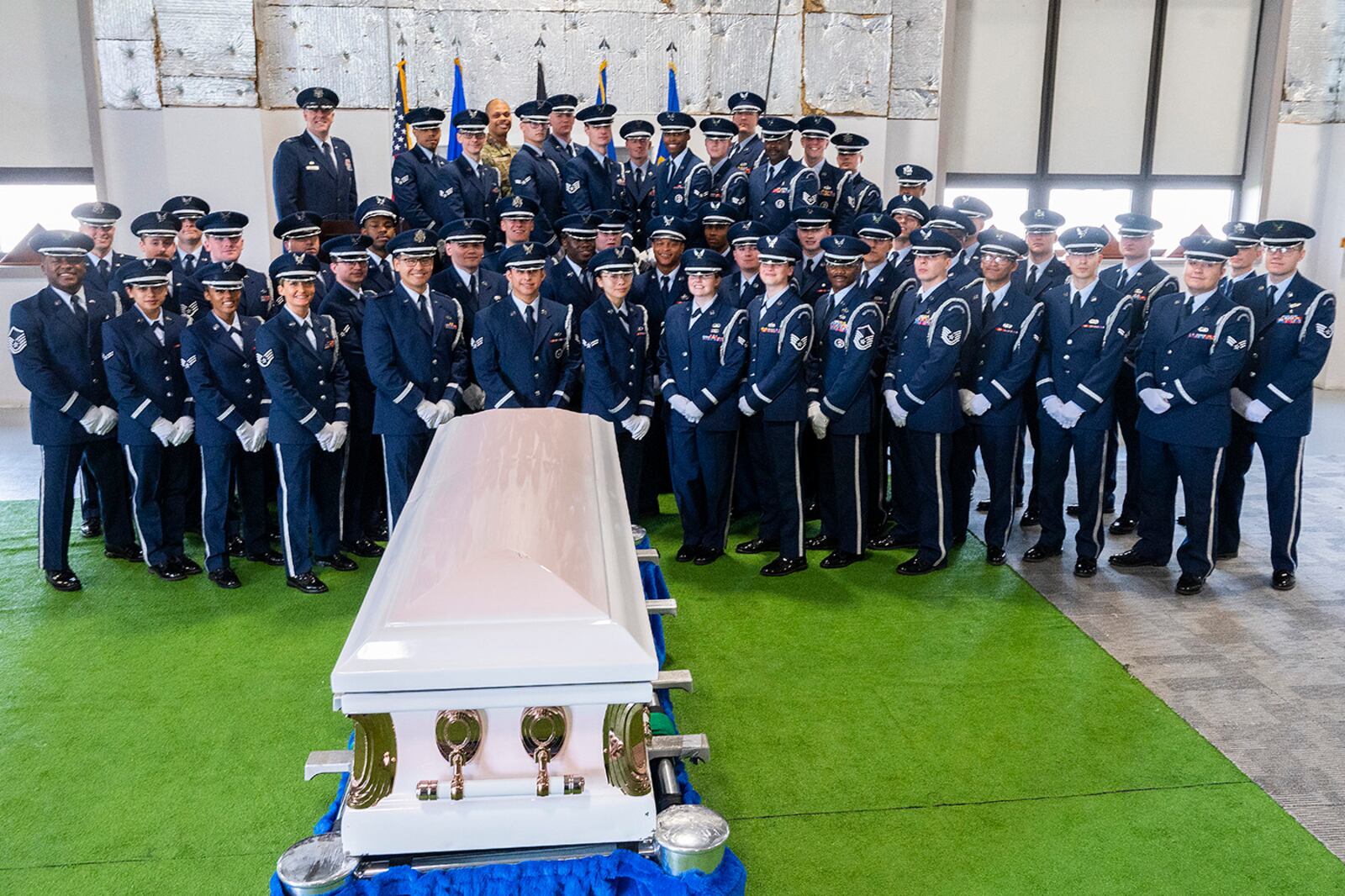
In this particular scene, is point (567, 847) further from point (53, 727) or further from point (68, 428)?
point (68, 428)

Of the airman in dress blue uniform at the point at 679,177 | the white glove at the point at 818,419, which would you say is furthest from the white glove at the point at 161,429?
the airman in dress blue uniform at the point at 679,177

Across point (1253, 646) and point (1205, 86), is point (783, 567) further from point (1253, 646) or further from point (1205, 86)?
point (1205, 86)

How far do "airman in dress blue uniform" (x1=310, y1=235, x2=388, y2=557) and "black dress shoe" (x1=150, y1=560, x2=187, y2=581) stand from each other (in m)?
0.79

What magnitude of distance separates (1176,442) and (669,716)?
128 inches

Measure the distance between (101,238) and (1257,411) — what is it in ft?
19.9

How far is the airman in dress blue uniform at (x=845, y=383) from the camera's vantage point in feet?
17.1

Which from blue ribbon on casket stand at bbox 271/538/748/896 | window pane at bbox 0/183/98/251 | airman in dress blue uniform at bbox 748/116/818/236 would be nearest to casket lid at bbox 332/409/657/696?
blue ribbon on casket stand at bbox 271/538/748/896

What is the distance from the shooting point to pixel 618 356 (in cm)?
546

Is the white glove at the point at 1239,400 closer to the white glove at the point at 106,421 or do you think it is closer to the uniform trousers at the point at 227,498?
the uniform trousers at the point at 227,498

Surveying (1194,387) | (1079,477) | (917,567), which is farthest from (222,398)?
(1194,387)

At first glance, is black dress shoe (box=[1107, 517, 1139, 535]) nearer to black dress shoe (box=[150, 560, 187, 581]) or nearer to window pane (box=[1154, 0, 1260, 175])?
black dress shoe (box=[150, 560, 187, 581])

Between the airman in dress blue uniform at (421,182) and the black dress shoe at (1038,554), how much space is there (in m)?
3.93

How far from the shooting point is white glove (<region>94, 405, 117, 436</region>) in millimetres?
5090

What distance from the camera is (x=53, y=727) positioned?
3836 mm
